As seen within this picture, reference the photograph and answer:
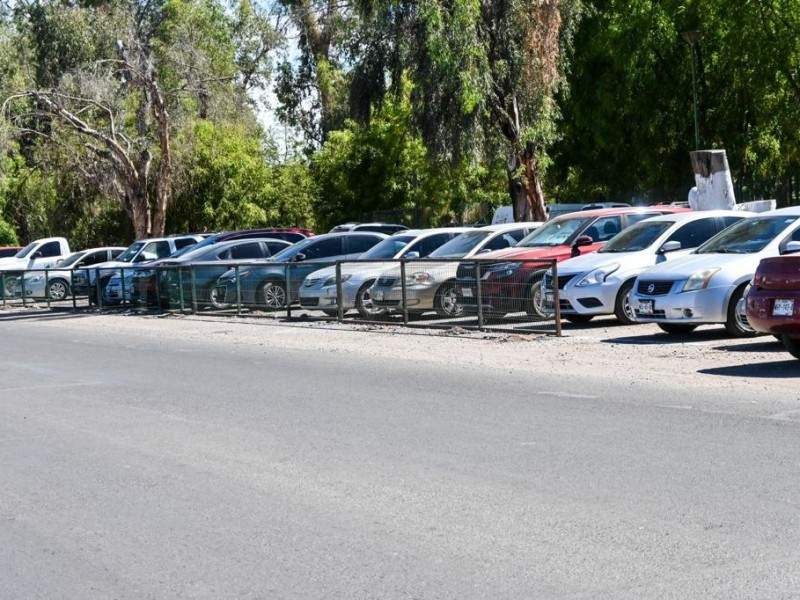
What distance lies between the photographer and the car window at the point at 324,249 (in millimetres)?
27797

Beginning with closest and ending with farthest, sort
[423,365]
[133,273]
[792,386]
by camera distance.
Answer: [792,386]
[423,365]
[133,273]

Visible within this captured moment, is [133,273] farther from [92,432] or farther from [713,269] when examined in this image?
[92,432]

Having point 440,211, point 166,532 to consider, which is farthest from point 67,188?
point 166,532

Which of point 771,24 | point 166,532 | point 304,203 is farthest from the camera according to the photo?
point 304,203

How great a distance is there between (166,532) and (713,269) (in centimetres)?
1132

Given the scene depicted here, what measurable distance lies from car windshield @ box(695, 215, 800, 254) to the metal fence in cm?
238

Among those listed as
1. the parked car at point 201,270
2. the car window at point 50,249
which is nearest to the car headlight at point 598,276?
the parked car at point 201,270

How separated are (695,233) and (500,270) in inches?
131

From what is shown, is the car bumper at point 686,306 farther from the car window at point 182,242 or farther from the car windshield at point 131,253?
the car windshield at point 131,253

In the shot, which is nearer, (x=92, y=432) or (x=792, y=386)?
(x=92, y=432)

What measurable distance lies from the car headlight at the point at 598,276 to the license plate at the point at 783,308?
6.22 meters

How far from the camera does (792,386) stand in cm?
1206

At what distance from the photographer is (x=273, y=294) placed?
25844 mm

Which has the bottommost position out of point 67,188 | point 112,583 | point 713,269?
point 112,583
